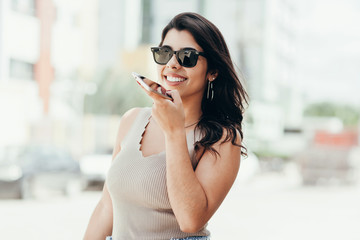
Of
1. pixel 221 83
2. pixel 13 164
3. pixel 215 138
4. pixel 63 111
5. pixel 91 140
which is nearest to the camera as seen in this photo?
pixel 215 138

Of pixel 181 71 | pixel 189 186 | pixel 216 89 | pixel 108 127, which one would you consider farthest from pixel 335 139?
pixel 189 186

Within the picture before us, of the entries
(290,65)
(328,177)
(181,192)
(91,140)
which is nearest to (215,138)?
(181,192)

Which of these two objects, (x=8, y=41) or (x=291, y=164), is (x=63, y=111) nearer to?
(x=8, y=41)

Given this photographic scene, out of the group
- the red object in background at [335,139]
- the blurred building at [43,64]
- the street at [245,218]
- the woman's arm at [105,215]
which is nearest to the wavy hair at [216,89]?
the woman's arm at [105,215]

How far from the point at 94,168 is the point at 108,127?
13.3 meters

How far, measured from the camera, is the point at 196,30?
1.35 m

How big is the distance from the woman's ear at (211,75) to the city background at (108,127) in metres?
0.21

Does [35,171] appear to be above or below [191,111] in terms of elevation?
below

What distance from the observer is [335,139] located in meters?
21.8

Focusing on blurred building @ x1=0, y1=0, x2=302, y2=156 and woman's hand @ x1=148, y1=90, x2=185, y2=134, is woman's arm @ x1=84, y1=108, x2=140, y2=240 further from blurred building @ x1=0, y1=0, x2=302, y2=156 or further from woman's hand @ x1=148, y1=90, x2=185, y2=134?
blurred building @ x1=0, y1=0, x2=302, y2=156

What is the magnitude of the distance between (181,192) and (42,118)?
826 inches

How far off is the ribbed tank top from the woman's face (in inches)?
4.6

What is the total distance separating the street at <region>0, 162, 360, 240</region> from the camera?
27.0 ft

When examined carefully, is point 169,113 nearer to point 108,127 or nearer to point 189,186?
point 189,186
